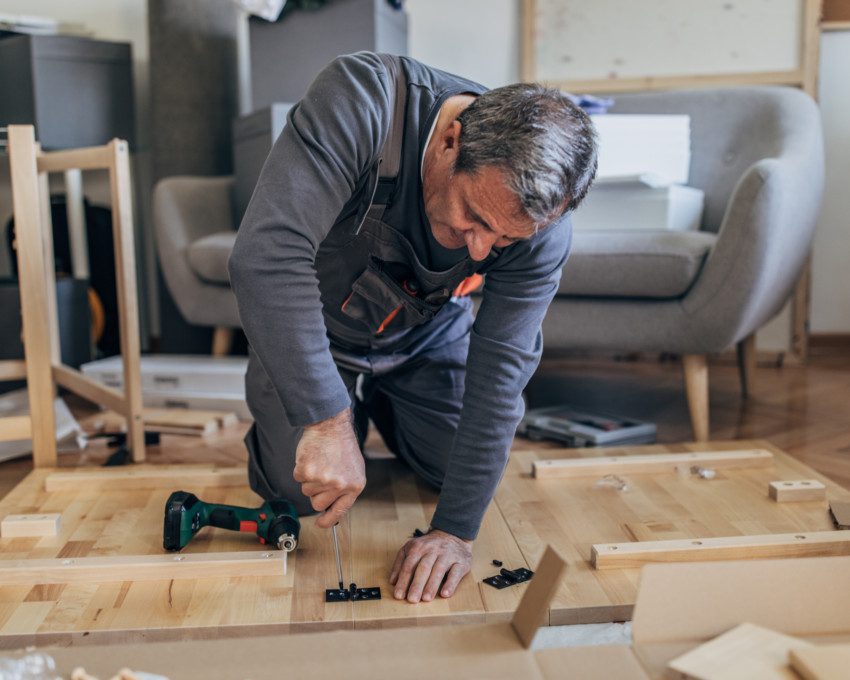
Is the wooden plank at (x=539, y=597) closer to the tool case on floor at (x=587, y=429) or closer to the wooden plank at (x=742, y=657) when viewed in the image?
the wooden plank at (x=742, y=657)

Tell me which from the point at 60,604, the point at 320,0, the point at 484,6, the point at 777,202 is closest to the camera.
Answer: the point at 60,604

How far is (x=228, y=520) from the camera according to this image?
1299 mm

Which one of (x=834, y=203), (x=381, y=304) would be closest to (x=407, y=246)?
(x=381, y=304)

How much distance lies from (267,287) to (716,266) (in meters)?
1.15

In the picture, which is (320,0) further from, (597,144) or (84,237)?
(597,144)

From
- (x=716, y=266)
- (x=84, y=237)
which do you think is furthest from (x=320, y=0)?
(x=716, y=266)

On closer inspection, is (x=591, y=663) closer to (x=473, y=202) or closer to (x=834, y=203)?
(x=473, y=202)

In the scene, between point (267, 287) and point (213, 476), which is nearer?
point (267, 287)

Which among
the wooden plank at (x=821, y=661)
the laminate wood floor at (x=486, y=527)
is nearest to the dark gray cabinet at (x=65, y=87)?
the laminate wood floor at (x=486, y=527)

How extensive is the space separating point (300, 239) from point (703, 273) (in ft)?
3.69

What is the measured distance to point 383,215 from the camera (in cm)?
116

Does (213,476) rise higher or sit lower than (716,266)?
lower

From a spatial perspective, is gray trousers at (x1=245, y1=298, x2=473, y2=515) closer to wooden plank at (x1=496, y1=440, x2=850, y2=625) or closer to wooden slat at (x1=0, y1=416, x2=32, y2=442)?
wooden plank at (x1=496, y1=440, x2=850, y2=625)

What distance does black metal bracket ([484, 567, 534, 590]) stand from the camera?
116cm
